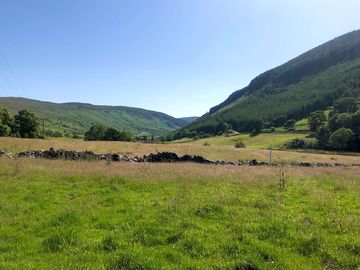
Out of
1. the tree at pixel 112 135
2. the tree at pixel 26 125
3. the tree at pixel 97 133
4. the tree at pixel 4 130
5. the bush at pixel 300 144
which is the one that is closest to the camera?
the tree at pixel 4 130

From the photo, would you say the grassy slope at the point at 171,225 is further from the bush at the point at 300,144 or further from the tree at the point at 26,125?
the bush at the point at 300,144

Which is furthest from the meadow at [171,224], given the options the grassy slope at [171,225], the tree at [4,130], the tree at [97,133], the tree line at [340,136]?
the tree at [97,133]

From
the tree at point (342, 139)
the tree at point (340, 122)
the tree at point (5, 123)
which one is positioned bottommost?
the tree at point (342, 139)

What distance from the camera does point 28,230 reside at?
491 inches

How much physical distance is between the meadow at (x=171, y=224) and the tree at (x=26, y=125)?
90.1 metres

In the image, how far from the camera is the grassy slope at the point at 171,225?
389 inches

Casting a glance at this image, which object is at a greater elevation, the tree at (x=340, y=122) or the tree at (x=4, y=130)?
the tree at (x=340, y=122)

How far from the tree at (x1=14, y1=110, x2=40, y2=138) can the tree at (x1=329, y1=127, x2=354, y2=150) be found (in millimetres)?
91247

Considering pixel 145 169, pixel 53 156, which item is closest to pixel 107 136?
pixel 53 156

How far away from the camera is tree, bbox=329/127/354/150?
12350cm

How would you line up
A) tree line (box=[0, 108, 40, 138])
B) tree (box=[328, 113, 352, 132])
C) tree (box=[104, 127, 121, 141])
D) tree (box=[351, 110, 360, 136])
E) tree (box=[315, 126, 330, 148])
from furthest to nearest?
tree (box=[328, 113, 352, 132]), tree (box=[315, 126, 330, 148]), tree (box=[104, 127, 121, 141]), tree (box=[351, 110, 360, 136]), tree line (box=[0, 108, 40, 138])

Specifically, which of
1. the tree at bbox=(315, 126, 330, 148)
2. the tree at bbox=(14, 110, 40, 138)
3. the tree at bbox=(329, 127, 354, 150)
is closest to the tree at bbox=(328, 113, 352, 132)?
the tree at bbox=(315, 126, 330, 148)

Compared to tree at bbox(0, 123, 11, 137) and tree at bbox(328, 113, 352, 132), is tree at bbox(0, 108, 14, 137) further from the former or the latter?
tree at bbox(328, 113, 352, 132)

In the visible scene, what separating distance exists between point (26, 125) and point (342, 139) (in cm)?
9519
